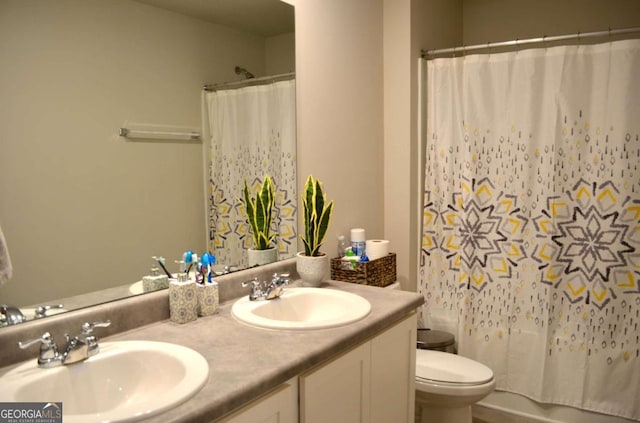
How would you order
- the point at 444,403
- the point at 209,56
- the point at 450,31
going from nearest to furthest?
the point at 209,56 → the point at 444,403 → the point at 450,31

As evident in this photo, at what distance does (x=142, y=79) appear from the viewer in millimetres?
1576

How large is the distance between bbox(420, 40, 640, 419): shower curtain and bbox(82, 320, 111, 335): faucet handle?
186cm

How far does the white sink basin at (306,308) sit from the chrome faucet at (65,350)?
452 mm

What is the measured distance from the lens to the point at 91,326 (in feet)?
4.27

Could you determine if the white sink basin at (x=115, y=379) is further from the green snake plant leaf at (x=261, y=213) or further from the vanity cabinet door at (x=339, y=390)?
the green snake plant leaf at (x=261, y=213)

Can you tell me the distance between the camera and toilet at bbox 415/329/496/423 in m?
2.10

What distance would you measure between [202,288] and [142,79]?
700mm

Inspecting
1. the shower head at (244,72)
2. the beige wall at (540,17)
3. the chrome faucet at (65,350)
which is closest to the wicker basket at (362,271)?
the shower head at (244,72)

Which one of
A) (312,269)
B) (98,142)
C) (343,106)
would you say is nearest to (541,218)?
(343,106)

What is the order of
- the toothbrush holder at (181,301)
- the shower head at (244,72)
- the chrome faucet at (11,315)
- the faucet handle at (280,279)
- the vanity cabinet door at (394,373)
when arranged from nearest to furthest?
the chrome faucet at (11,315)
the toothbrush holder at (181,301)
the vanity cabinet door at (394,373)
the faucet handle at (280,279)
the shower head at (244,72)

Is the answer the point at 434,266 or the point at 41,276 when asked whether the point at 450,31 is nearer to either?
the point at 434,266

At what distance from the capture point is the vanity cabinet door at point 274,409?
112 centimetres

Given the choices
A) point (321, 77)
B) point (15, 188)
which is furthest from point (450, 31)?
point (15, 188)

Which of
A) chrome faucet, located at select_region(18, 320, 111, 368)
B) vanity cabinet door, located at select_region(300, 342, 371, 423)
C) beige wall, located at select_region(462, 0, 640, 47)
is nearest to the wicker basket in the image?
vanity cabinet door, located at select_region(300, 342, 371, 423)
